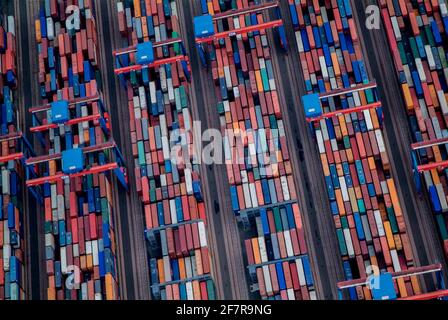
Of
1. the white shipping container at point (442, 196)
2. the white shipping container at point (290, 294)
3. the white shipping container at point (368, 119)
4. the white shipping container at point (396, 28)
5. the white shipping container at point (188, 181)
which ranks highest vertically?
the white shipping container at point (396, 28)

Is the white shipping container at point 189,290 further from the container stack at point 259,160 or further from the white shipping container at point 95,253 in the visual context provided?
the white shipping container at point 95,253

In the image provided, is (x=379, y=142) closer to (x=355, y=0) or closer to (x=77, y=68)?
(x=355, y=0)

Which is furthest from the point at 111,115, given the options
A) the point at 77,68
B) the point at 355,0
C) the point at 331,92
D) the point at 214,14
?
the point at 355,0

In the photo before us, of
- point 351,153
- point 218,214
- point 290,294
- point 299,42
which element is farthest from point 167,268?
point 299,42

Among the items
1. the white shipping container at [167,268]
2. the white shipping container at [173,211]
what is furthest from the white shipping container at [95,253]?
the white shipping container at [173,211]

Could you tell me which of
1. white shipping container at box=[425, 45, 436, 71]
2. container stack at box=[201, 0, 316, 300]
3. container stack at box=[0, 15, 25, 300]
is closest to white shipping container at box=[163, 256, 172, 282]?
container stack at box=[201, 0, 316, 300]
